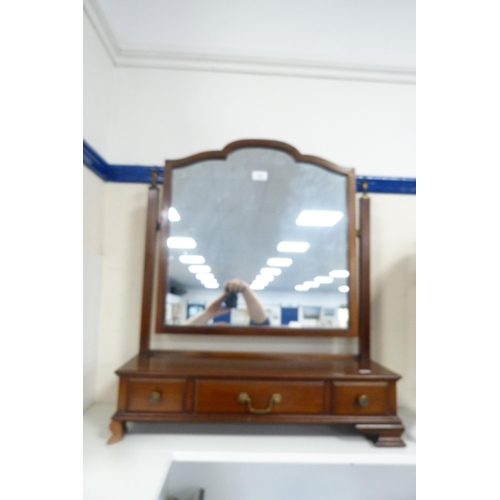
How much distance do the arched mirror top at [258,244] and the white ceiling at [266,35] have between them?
396 mm

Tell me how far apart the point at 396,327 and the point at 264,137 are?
819 mm

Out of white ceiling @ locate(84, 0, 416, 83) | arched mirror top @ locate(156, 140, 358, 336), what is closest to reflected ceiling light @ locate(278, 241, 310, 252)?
arched mirror top @ locate(156, 140, 358, 336)

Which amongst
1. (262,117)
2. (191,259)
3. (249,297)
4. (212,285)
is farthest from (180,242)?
(262,117)

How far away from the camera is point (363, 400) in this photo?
90cm

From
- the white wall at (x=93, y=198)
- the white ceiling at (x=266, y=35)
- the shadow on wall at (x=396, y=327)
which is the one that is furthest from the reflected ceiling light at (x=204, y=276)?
the white ceiling at (x=266, y=35)

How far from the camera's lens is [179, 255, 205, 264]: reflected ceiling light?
111 centimetres

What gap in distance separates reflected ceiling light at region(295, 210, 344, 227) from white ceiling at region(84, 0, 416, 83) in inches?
21.7

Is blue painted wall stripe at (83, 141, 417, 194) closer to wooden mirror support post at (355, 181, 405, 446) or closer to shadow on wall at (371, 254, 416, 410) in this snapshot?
wooden mirror support post at (355, 181, 405, 446)

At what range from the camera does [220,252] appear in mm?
1108

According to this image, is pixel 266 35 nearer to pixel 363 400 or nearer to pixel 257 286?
pixel 257 286

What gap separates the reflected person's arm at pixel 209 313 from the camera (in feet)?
3.58
